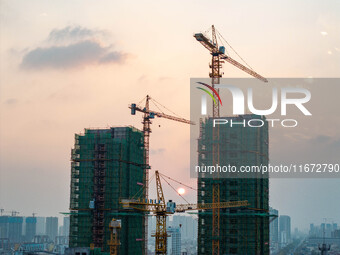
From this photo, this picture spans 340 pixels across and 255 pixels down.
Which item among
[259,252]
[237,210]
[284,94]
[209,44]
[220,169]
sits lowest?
[259,252]

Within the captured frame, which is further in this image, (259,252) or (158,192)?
(259,252)

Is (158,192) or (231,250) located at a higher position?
(158,192)

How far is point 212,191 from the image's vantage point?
199m

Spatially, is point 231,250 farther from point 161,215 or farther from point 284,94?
point 284,94

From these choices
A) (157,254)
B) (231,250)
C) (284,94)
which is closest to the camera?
(284,94)

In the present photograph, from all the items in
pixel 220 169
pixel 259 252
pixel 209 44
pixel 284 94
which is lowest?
pixel 259 252

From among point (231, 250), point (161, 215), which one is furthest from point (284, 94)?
point (231, 250)

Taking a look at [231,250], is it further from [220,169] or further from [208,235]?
[220,169]

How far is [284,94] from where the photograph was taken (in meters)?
138

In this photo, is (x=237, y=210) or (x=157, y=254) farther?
(x=237, y=210)

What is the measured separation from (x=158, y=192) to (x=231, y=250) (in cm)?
3392

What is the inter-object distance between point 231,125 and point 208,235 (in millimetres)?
37572

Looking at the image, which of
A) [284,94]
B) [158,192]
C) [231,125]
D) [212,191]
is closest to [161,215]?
[158,192]

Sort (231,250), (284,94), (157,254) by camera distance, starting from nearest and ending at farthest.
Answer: (284,94), (157,254), (231,250)
